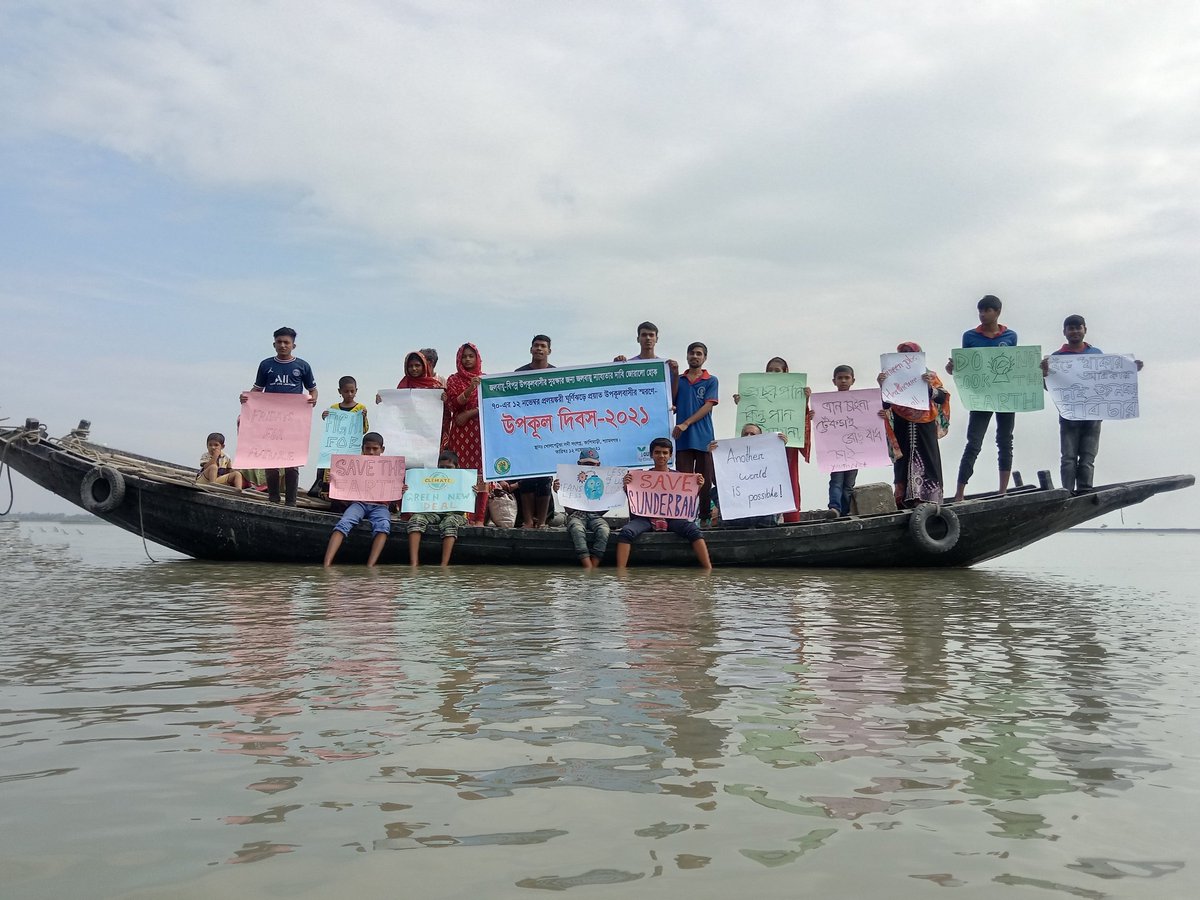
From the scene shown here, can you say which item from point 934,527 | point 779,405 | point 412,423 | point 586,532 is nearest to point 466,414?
point 412,423

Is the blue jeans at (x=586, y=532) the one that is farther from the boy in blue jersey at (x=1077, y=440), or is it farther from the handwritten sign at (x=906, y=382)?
the boy in blue jersey at (x=1077, y=440)

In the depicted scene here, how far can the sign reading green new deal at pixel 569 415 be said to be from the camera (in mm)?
10633

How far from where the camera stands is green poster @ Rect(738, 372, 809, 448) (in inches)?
414

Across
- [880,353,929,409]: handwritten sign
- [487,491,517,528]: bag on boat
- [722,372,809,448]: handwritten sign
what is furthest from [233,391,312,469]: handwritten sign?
[880,353,929,409]: handwritten sign

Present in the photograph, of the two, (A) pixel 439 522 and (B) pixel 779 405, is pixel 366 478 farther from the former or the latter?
(B) pixel 779 405

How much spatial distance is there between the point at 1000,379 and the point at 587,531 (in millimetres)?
4832

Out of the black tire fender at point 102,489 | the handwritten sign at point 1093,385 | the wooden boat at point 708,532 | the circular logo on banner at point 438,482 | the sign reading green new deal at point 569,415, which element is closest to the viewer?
the handwritten sign at point 1093,385

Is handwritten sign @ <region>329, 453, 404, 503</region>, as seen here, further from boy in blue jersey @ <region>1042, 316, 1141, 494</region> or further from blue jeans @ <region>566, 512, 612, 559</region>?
boy in blue jersey @ <region>1042, 316, 1141, 494</region>

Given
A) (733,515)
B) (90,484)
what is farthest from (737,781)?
(90,484)

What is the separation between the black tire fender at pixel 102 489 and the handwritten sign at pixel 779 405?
7.34 meters

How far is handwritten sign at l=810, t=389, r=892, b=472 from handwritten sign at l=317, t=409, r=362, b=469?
5.39 metres

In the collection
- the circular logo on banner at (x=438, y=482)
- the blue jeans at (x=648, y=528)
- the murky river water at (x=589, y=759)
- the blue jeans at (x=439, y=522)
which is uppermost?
the circular logo on banner at (x=438, y=482)

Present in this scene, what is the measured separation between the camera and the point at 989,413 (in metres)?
10.1

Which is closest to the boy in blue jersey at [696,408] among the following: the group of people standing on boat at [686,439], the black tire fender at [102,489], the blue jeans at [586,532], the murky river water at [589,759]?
the group of people standing on boat at [686,439]
